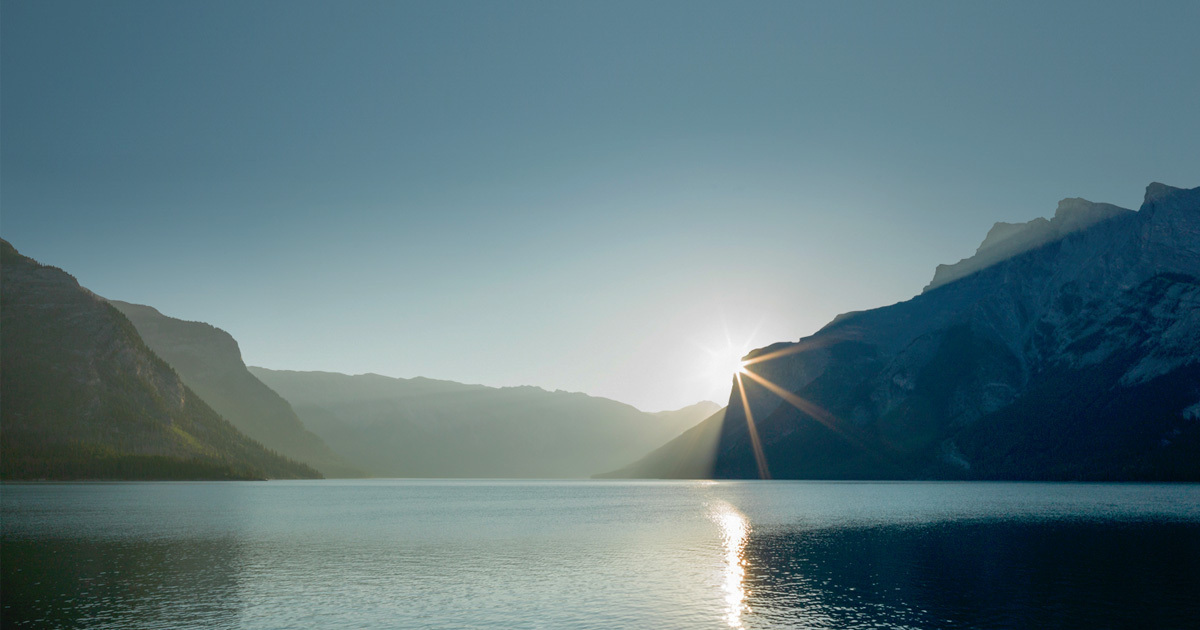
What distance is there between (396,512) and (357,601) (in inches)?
3948

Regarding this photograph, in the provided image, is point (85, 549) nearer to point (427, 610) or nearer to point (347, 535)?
point (347, 535)

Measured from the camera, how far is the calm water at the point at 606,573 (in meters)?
45.9

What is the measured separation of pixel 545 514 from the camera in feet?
467

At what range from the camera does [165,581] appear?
58594 mm

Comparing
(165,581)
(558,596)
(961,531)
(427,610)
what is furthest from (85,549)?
(961,531)

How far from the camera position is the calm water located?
45.9 metres

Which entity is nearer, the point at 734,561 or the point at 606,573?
the point at 606,573

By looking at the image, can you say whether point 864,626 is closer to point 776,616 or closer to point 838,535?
point 776,616

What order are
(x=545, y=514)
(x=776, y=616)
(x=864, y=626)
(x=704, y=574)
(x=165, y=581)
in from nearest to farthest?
(x=864, y=626)
(x=776, y=616)
(x=165, y=581)
(x=704, y=574)
(x=545, y=514)

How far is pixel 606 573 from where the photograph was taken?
63.6 meters

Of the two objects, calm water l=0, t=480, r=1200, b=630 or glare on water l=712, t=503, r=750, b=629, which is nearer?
calm water l=0, t=480, r=1200, b=630

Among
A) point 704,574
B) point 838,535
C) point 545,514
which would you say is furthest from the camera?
point 545,514

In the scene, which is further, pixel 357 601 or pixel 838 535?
pixel 838 535

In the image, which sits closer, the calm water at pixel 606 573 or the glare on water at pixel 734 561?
the calm water at pixel 606 573
